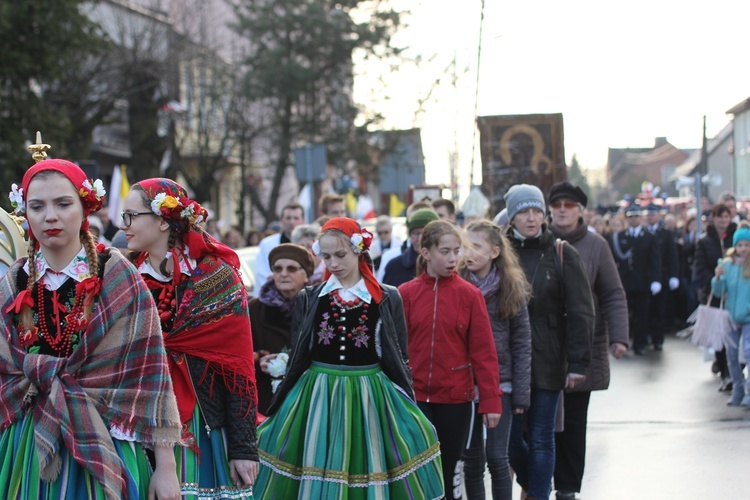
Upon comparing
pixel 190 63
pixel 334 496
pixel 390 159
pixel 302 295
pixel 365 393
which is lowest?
pixel 334 496

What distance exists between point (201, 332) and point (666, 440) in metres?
6.39

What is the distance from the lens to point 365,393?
6.08m

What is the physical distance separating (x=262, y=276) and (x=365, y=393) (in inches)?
182

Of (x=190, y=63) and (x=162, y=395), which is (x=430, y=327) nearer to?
(x=162, y=395)

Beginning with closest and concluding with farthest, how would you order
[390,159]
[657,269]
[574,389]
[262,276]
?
1. [574,389]
2. [262,276]
3. [657,269]
4. [390,159]

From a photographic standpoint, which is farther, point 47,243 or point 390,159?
point 390,159

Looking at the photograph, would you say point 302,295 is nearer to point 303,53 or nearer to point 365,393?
point 365,393

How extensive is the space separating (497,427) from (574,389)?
2.76 feet

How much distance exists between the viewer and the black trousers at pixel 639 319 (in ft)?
55.4

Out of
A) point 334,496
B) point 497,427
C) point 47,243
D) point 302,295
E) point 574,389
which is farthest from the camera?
point 574,389

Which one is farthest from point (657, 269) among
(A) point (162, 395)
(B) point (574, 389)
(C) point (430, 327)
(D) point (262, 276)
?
(A) point (162, 395)

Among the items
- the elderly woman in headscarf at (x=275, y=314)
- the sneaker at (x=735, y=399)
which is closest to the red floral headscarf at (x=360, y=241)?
the elderly woman in headscarf at (x=275, y=314)

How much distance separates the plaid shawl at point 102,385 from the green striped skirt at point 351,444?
6.84ft

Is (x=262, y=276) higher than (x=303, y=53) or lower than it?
lower
